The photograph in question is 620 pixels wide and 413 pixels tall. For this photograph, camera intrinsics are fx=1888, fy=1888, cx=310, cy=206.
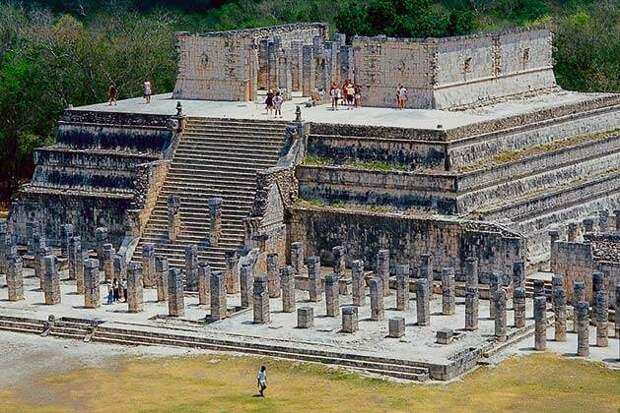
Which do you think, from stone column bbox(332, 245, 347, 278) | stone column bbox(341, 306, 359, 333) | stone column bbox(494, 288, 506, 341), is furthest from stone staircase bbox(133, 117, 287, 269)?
stone column bbox(494, 288, 506, 341)

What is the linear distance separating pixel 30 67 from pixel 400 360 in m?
31.2

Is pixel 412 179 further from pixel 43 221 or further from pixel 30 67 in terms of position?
pixel 30 67

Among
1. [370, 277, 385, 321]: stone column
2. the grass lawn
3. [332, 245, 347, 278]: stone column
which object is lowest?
the grass lawn

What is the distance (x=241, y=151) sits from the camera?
5869 cm

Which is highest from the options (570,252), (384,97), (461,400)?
(384,97)

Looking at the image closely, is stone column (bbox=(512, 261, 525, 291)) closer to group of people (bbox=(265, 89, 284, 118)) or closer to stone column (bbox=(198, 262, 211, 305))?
stone column (bbox=(198, 262, 211, 305))

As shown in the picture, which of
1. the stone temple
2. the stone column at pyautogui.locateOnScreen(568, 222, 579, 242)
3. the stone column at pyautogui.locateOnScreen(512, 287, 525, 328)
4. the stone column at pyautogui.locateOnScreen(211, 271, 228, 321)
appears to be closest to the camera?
the stone column at pyautogui.locateOnScreen(512, 287, 525, 328)

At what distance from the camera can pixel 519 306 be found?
163ft

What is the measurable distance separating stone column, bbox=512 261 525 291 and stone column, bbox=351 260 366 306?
4.28 m

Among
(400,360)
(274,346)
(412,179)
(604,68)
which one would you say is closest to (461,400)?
(400,360)

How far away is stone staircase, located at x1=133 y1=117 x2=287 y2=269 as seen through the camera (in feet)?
186

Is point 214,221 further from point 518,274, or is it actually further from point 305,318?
point 518,274

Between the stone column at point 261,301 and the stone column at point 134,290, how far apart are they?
3666 mm

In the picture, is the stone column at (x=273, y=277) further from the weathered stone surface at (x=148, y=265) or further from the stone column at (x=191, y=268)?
the weathered stone surface at (x=148, y=265)
